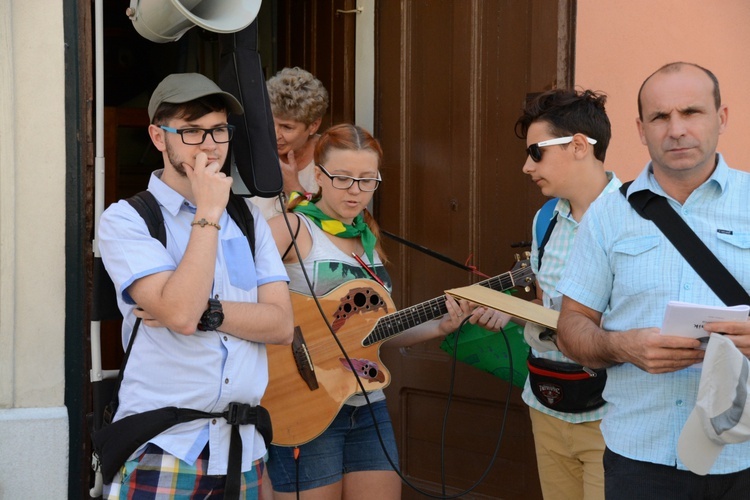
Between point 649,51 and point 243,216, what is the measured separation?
2.80 m

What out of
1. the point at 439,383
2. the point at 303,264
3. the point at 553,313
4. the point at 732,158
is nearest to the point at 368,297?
the point at 303,264

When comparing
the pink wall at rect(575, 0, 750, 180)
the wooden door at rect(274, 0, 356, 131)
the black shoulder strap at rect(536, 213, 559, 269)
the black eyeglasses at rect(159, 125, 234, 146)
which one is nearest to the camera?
the black eyeglasses at rect(159, 125, 234, 146)

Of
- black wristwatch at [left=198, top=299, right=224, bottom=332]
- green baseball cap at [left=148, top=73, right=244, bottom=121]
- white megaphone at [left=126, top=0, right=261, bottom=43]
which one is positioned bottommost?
black wristwatch at [left=198, top=299, right=224, bottom=332]

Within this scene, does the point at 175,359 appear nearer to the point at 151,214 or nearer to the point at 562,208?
the point at 151,214

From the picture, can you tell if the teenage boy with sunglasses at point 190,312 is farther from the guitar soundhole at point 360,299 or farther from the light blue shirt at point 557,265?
the light blue shirt at point 557,265

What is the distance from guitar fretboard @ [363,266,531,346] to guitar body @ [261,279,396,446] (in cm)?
2

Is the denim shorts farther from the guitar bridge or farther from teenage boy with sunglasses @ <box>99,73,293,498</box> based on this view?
teenage boy with sunglasses @ <box>99,73,293,498</box>

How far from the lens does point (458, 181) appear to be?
436cm

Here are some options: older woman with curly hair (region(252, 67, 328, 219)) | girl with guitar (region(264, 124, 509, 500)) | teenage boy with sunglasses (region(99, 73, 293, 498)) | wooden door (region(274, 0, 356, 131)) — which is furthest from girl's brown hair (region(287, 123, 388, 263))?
wooden door (region(274, 0, 356, 131))

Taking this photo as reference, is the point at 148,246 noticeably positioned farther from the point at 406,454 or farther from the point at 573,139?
the point at 406,454

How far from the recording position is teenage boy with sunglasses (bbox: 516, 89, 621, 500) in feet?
10.3

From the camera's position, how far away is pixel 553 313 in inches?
117

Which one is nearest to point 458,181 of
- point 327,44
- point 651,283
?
point 327,44

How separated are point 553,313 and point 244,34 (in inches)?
51.3
